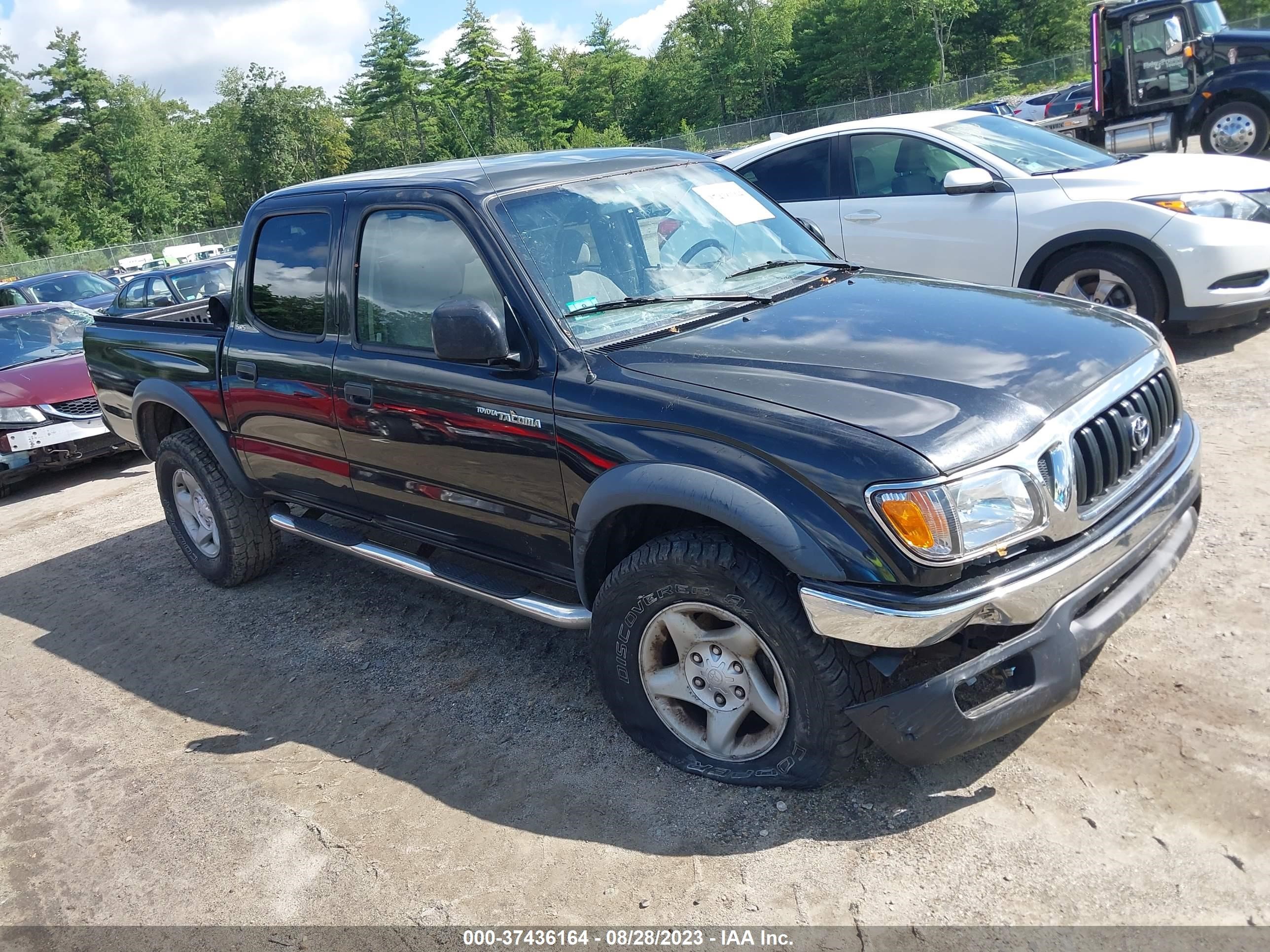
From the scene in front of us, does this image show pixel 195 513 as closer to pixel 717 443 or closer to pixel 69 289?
pixel 717 443

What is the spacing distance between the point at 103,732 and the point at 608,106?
74.3 m

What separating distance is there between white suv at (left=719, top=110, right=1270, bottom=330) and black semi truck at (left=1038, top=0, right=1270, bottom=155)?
274 inches

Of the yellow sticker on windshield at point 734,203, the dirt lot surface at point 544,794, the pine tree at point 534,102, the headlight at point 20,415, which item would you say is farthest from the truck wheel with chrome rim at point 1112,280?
the pine tree at point 534,102

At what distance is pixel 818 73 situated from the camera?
66438 millimetres

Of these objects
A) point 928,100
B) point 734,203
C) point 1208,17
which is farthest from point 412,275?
point 928,100

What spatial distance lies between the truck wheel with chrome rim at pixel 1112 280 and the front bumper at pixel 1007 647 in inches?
159

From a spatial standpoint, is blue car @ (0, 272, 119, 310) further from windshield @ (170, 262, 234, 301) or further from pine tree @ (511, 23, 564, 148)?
pine tree @ (511, 23, 564, 148)

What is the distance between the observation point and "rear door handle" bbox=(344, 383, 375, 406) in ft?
13.5

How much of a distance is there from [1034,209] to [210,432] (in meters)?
5.29

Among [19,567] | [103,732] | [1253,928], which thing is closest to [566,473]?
[1253,928]

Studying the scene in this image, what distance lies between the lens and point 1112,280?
6.71 metres

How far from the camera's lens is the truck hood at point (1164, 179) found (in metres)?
6.60

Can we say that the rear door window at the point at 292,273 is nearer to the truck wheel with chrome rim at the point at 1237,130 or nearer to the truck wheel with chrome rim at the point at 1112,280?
the truck wheel with chrome rim at the point at 1112,280

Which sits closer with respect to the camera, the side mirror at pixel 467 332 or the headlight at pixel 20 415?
the side mirror at pixel 467 332
